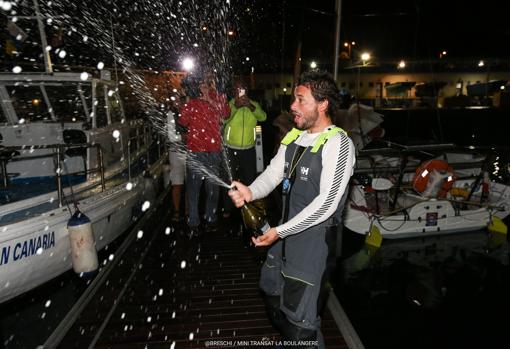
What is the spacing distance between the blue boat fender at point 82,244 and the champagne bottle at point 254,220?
10.3 ft

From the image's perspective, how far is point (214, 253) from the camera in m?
5.86

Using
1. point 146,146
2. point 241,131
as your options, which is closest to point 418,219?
point 241,131

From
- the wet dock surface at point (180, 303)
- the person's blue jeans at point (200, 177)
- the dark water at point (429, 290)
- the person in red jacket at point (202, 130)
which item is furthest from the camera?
the person's blue jeans at point (200, 177)

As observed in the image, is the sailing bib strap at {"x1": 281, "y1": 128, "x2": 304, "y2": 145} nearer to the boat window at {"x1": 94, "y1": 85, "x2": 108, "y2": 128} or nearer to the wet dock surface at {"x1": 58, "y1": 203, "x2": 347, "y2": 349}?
the wet dock surface at {"x1": 58, "y1": 203, "x2": 347, "y2": 349}

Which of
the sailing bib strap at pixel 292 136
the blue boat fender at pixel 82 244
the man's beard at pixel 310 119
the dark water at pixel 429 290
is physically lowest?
the dark water at pixel 429 290

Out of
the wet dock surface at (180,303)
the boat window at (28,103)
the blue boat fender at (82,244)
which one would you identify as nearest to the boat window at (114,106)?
the boat window at (28,103)

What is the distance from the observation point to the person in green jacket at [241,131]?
6031 millimetres

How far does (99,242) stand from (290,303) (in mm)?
4320

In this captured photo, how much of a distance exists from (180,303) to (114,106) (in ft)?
16.0

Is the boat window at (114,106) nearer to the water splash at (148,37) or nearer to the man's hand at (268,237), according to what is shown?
the water splash at (148,37)

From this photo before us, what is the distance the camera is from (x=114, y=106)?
7.59 meters

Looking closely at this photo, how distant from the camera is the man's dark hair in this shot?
261cm

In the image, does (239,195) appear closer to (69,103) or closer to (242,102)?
(242,102)

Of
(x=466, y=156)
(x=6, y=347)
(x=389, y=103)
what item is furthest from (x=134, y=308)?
(x=389, y=103)
